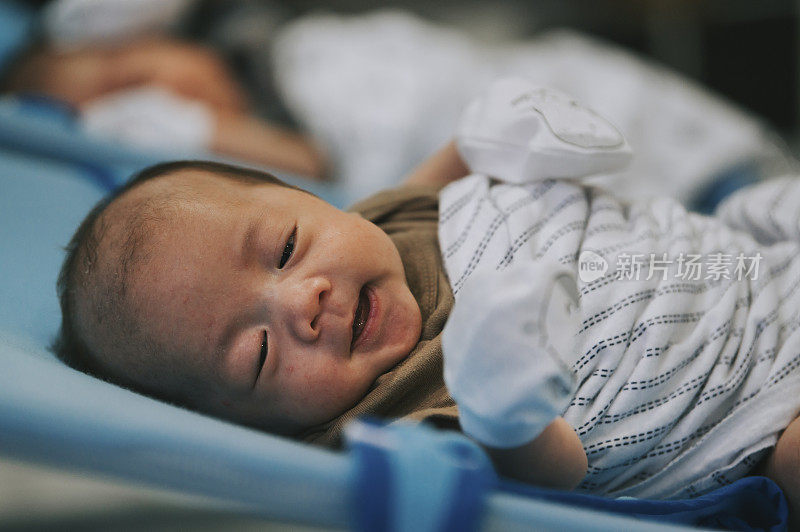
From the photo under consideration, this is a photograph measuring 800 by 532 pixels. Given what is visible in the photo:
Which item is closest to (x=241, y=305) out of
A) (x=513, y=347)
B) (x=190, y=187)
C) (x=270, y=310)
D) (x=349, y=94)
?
(x=270, y=310)

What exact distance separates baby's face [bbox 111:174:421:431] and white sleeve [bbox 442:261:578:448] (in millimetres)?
177

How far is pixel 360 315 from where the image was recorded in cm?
57

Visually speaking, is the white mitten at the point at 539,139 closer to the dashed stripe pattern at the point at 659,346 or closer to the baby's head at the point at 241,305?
the dashed stripe pattern at the point at 659,346

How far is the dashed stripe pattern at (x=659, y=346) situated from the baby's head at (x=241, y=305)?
10 centimetres

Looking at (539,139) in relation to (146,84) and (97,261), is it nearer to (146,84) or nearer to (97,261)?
(97,261)

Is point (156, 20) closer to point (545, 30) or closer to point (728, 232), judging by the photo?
point (545, 30)

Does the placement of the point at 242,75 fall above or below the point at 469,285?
below

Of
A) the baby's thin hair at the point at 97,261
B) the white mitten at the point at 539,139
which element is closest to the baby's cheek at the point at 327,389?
the baby's thin hair at the point at 97,261

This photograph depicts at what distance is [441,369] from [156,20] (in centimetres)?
142

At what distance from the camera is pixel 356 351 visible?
0.56 metres

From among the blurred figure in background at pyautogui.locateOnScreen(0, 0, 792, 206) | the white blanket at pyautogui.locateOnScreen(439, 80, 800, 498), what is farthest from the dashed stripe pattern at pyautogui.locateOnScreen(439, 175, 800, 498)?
the blurred figure in background at pyautogui.locateOnScreen(0, 0, 792, 206)

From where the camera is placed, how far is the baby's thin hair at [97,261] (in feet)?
1.82

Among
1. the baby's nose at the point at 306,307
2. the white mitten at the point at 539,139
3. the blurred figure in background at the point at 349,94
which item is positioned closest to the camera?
the baby's nose at the point at 306,307

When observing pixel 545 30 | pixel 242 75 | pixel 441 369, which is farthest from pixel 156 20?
pixel 441 369
